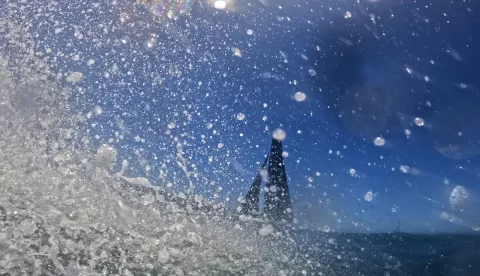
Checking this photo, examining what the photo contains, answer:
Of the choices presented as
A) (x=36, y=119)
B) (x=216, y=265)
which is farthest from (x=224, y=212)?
(x=36, y=119)

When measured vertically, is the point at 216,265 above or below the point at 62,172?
below

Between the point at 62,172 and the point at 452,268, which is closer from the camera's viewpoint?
the point at 62,172

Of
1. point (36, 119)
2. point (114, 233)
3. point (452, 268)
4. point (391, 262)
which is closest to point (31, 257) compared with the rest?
point (114, 233)

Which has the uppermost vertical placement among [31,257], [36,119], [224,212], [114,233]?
[36,119]

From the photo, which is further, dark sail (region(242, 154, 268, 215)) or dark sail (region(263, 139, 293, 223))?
dark sail (region(263, 139, 293, 223))

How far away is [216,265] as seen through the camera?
5.96 m

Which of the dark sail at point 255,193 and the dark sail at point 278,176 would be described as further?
the dark sail at point 278,176

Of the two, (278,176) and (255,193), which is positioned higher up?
(278,176)

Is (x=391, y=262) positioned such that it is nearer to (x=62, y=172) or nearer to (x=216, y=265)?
(x=216, y=265)

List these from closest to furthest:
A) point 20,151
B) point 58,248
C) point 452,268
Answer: point 58,248
point 20,151
point 452,268

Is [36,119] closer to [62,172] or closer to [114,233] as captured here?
[62,172]

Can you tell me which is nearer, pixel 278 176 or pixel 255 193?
pixel 255 193

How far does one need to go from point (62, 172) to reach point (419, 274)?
15.5 metres

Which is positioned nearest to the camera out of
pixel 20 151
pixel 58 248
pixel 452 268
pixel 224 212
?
pixel 58 248
